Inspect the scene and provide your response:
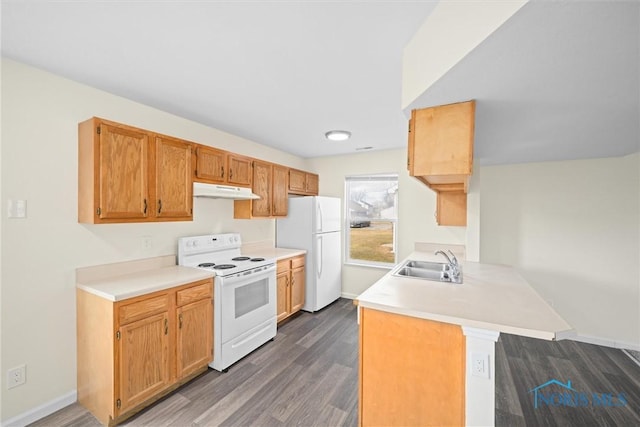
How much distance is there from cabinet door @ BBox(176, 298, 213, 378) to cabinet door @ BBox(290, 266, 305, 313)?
1332 mm

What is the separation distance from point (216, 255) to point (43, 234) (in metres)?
1.43

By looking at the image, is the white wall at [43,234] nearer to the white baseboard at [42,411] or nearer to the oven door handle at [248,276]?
the white baseboard at [42,411]

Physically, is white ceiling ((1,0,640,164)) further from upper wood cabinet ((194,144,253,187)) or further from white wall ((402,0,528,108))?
upper wood cabinet ((194,144,253,187))

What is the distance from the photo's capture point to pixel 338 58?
5.54 ft

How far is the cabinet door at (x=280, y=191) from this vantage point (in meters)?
3.64

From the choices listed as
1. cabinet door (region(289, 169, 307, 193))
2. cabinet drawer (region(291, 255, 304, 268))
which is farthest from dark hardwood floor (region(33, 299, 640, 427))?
cabinet door (region(289, 169, 307, 193))

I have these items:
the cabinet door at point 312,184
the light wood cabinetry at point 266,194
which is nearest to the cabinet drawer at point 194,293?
the light wood cabinetry at point 266,194

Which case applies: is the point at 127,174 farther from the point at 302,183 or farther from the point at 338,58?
the point at 302,183

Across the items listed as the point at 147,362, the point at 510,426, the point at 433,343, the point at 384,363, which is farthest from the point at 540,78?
the point at 147,362

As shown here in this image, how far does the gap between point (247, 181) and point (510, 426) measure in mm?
3228

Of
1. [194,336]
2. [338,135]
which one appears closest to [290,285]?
[194,336]

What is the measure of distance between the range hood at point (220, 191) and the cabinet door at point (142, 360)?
1.15 metres

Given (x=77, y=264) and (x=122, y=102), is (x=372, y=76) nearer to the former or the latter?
(x=122, y=102)

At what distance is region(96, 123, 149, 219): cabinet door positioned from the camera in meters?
1.96
